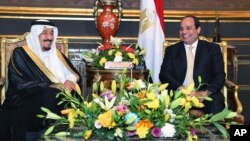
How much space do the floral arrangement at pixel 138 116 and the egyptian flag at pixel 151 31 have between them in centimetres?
285

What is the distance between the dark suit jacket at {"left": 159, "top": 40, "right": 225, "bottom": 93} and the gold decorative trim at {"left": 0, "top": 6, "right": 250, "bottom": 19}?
160cm

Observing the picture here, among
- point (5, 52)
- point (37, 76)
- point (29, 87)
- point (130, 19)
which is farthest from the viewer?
point (130, 19)

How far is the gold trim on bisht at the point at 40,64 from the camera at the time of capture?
178 inches

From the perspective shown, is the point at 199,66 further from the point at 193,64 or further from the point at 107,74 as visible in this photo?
the point at 107,74

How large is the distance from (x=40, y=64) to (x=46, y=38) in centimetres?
26

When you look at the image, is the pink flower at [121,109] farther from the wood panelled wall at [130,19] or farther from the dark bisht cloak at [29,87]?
the wood panelled wall at [130,19]

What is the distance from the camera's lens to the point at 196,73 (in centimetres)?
457

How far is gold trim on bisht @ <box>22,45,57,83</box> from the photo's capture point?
451 cm

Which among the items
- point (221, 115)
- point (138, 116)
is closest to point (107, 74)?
point (138, 116)

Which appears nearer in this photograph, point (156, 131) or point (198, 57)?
point (156, 131)

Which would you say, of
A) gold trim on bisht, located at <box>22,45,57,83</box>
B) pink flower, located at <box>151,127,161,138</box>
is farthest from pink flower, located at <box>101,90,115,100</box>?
gold trim on bisht, located at <box>22,45,57,83</box>

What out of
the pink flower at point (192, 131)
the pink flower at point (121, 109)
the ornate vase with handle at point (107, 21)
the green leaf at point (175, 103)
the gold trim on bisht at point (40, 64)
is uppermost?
the ornate vase with handle at point (107, 21)

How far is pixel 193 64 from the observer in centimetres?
466

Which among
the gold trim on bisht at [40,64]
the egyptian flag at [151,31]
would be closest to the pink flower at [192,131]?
the gold trim on bisht at [40,64]
